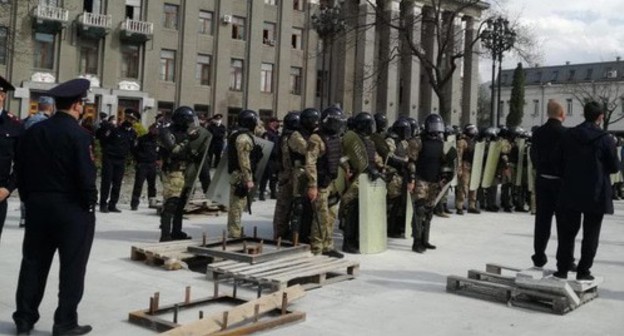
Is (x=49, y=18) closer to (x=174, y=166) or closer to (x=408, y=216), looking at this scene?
(x=174, y=166)

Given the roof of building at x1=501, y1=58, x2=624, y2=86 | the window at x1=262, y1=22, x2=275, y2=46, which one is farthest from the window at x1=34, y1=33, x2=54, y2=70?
the roof of building at x1=501, y1=58, x2=624, y2=86

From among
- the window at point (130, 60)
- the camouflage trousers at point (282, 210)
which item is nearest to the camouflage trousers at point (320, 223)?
the camouflage trousers at point (282, 210)

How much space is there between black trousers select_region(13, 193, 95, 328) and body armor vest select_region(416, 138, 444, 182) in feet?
19.0

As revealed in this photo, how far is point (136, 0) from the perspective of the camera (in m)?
39.6

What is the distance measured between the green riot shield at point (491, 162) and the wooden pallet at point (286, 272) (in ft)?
26.5

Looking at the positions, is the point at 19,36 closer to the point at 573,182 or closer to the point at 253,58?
the point at 253,58

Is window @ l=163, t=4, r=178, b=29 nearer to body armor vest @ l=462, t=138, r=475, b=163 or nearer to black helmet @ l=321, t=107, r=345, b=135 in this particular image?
body armor vest @ l=462, t=138, r=475, b=163

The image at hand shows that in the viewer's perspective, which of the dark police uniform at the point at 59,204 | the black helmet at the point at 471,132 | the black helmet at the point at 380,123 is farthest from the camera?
the black helmet at the point at 471,132

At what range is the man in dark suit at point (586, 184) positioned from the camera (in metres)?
6.65

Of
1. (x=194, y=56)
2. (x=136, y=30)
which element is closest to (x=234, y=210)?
(x=136, y=30)

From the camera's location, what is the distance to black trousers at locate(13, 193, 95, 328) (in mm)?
4695

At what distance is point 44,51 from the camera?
1441 inches

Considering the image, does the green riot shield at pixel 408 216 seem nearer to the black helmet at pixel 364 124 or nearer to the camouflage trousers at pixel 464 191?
the black helmet at pixel 364 124

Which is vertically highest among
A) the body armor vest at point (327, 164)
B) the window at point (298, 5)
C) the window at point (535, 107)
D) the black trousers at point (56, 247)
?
the window at point (298, 5)
